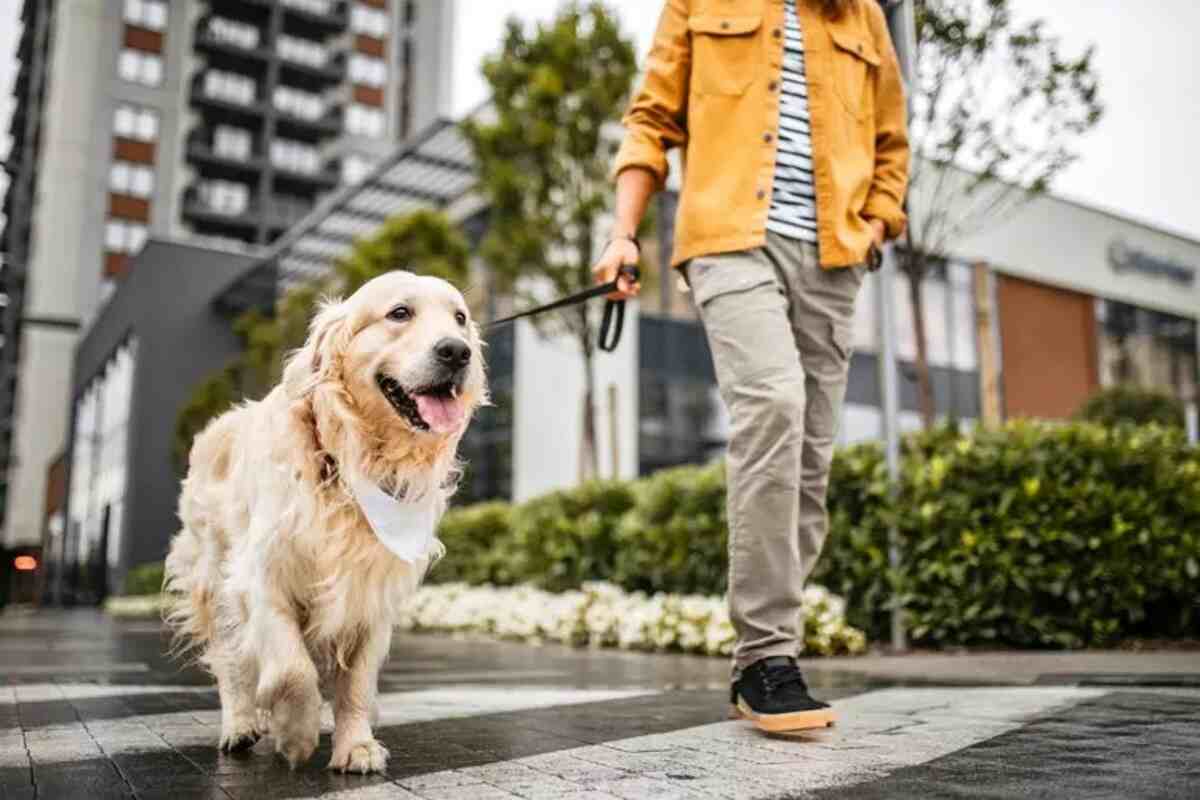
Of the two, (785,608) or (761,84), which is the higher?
(761,84)

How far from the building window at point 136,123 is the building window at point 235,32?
6744 millimetres

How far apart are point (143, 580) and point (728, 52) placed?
28513 mm

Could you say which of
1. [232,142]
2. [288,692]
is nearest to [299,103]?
[232,142]

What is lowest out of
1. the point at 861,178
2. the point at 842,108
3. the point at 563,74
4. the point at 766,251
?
the point at 766,251

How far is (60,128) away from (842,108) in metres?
54.1

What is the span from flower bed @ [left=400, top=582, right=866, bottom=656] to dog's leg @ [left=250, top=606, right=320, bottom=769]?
3337mm

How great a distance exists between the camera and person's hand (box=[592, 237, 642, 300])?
3688 millimetres

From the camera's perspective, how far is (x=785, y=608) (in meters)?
3.41

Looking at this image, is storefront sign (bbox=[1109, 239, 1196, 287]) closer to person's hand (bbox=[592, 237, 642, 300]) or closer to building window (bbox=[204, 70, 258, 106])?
person's hand (bbox=[592, 237, 642, 300])

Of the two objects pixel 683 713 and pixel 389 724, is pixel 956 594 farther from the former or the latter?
pixel 389 724

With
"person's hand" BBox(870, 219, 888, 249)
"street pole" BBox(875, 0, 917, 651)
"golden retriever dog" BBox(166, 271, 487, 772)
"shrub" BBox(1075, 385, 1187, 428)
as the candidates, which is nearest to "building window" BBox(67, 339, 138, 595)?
"shrub" BBox(1075, 385, 1187, 428)

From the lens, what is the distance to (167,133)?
5344 centimetres

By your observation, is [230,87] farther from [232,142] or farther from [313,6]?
[313,6]

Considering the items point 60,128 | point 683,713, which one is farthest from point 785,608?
point 60,128
